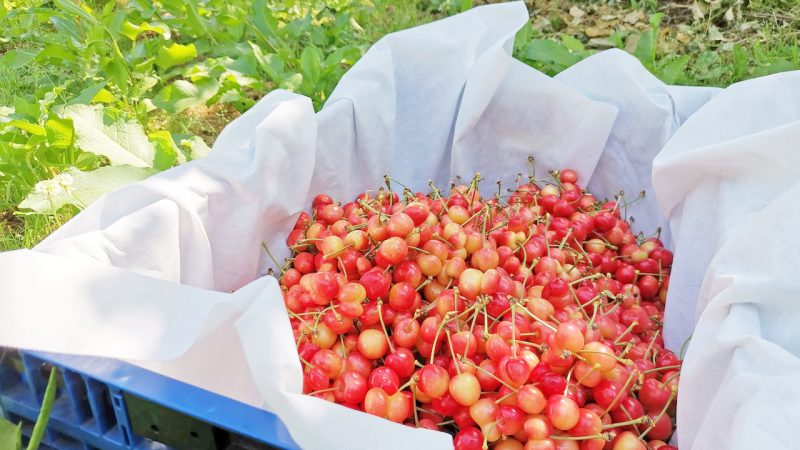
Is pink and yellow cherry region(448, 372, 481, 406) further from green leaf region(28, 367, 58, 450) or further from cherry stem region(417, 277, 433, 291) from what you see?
green leaf region(28, 367, 58, 450)

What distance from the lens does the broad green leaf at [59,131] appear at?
1898 mm

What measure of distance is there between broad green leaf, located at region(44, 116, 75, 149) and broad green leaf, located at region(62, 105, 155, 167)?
6 cm

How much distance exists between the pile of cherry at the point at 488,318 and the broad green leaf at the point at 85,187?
1.38 feet

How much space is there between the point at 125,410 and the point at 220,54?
1.86 m

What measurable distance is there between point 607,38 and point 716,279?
205cm

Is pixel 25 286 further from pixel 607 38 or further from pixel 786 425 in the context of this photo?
pixel 607 38

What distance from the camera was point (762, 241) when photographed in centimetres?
112

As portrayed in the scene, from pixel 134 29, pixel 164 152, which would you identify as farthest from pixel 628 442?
pixel 134 29

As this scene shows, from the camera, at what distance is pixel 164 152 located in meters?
1.78

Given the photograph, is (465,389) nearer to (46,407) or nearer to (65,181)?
(46,407)

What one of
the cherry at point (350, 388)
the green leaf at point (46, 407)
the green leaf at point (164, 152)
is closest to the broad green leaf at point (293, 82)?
the green leaf at point (164, 152)

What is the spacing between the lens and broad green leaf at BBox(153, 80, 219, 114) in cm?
220

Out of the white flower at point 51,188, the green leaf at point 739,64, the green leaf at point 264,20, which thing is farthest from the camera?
the green leaf at point 264,20

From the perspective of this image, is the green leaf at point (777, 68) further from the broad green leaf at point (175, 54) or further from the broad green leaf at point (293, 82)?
the broad green leaf at point (175, 54)
